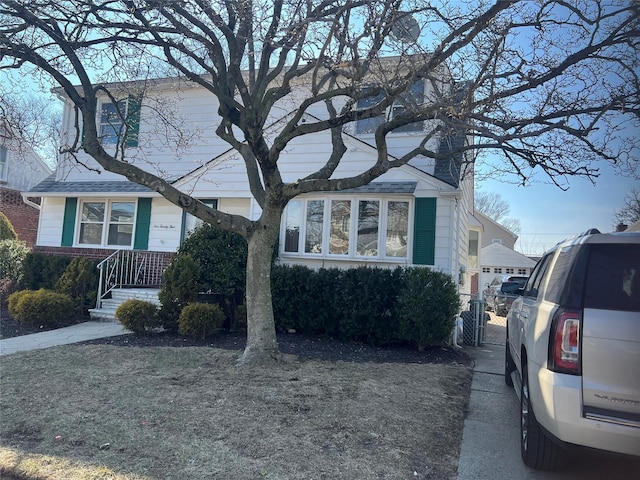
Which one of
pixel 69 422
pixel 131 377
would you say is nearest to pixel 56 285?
pixel 131 377

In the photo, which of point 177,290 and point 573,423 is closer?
point 573,423

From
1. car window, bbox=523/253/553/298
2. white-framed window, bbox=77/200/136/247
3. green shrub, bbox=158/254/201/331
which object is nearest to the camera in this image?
car window, bbox=523/253/553/298

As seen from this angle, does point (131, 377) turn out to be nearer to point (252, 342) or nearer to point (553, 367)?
point (252, 342)

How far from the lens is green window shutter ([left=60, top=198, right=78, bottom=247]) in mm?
13992

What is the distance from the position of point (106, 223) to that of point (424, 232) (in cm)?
958

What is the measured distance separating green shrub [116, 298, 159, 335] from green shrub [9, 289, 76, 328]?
2016 mm

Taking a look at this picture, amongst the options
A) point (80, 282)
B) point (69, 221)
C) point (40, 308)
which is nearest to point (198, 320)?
point (40, 308)

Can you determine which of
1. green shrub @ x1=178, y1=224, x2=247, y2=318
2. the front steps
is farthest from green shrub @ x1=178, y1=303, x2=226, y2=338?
the front steps

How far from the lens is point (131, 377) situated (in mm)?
5781

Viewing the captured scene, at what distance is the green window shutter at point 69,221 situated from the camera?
14.0m

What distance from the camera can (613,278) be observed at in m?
3.03

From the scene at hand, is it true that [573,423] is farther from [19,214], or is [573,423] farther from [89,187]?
[19,214]

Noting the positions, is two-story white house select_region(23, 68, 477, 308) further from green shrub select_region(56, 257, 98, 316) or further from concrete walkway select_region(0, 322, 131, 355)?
concrete walkway select_region(0, 322, 131, 355)

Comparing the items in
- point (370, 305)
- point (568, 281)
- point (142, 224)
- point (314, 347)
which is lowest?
point (314, 347)
